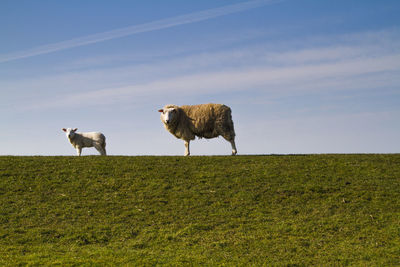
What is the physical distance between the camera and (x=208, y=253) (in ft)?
40.1

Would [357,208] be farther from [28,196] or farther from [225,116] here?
[28,196]

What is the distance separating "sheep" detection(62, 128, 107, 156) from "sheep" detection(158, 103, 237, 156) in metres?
5.61

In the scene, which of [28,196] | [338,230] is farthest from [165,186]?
[338,230]

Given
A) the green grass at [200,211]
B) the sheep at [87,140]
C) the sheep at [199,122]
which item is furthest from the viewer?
the sheep at [87,140]

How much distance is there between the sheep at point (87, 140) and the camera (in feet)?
91.8

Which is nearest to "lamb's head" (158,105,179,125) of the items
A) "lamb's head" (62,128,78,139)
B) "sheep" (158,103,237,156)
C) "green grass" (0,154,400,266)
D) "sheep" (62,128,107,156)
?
"sheep" (158,103,237,156)

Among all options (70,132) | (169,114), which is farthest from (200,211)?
(70,132)

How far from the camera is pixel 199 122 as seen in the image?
24.4m

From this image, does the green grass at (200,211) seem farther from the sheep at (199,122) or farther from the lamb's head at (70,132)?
the lamb's head at (70,132)

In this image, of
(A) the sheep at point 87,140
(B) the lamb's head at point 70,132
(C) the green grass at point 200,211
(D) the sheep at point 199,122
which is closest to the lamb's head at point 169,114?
(D) the sheep at point 199,122

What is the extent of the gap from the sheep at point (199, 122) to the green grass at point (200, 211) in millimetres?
2866

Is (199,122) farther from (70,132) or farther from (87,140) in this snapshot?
(70,132)

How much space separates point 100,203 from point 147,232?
3224 mm

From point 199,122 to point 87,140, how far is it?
840 centimetres
